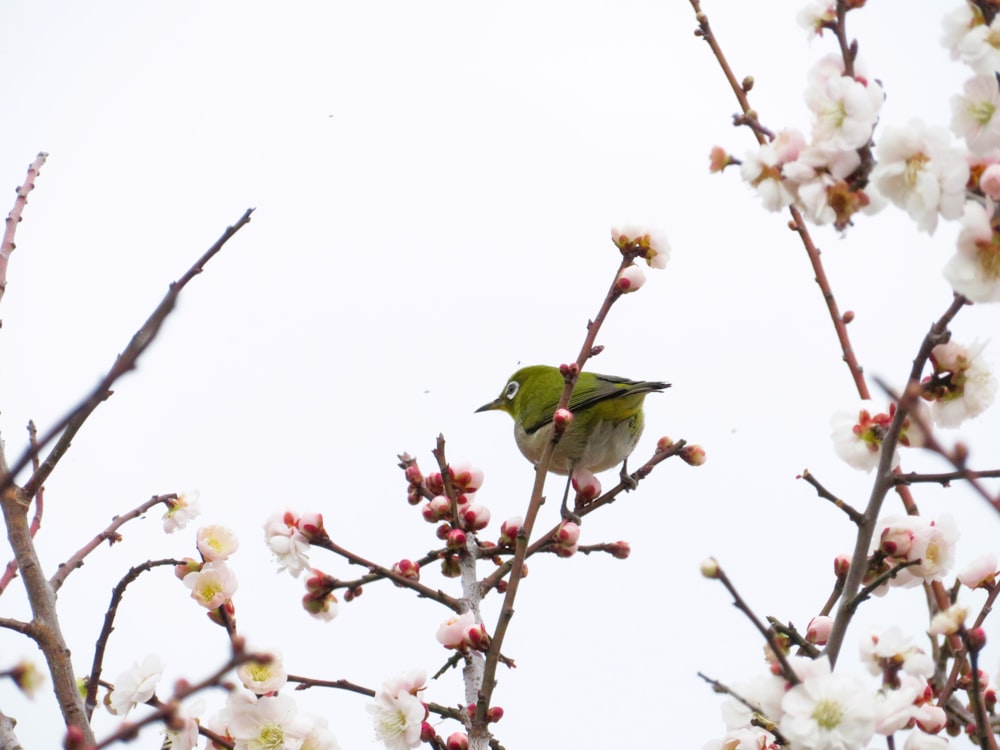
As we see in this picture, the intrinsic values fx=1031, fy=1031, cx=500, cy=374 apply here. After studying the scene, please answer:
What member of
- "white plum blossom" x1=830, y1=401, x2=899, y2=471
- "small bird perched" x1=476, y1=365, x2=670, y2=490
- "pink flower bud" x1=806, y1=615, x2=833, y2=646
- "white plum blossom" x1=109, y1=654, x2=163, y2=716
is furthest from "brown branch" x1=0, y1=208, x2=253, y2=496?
"small bird perched" x1=476, y1=365, x2=670, y2=490

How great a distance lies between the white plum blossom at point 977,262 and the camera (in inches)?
65.6

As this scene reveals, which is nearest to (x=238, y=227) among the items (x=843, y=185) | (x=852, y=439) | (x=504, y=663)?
(x=843, y=185)

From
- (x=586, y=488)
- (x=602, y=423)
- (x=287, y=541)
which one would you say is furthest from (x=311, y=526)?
(x=602, y=423)

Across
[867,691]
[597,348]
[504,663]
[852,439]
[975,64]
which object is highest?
[597,348]

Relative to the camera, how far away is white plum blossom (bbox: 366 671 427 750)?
2697 millimetres

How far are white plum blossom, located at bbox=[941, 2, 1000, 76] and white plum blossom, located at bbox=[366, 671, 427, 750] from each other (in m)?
1.96

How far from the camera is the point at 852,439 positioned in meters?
2.32

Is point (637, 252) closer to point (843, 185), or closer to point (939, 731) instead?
point (843, 185)

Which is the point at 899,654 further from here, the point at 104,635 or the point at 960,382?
the point at 104,635

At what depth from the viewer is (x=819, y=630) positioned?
8.30 ft

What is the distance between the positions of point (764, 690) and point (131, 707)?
1566 millimetres

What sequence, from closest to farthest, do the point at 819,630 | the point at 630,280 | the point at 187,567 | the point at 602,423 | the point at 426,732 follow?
1. the point at 819,630
2. the point at 426,732
3. the point at 187,567
4. the point at 630,280
5. the point at 602,423

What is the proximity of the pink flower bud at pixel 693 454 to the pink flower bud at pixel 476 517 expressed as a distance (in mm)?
672

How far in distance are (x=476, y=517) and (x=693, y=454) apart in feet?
2.42
